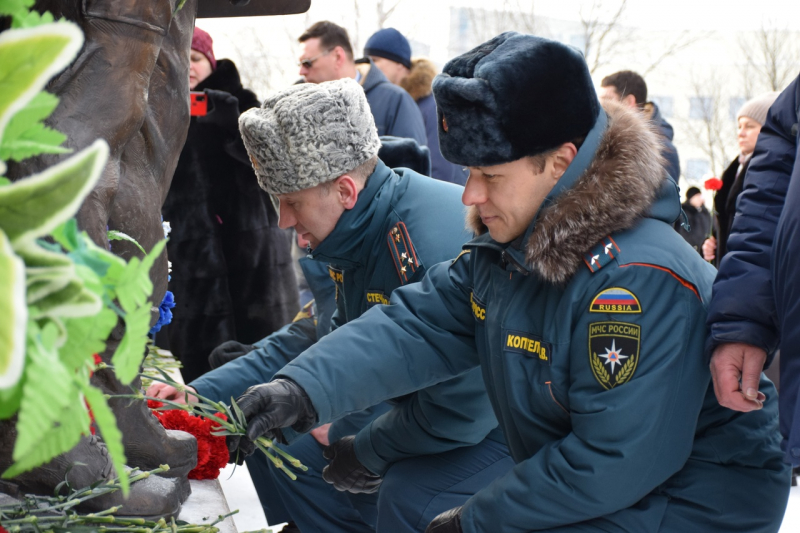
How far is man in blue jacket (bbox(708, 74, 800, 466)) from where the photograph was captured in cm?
158

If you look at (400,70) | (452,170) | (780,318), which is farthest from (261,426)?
(400,70)

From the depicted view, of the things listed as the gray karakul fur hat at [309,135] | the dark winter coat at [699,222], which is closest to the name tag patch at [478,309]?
the gray karakul fur hat at [309,135]

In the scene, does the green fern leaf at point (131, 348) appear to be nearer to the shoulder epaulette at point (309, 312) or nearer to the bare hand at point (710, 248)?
the shoulder epaulette at point (309, 312)

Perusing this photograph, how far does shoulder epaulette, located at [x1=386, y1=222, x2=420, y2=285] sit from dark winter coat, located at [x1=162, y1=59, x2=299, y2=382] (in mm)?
1637

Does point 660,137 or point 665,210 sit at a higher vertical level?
point 660,137

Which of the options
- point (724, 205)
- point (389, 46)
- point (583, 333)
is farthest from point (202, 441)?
point (389, 46)

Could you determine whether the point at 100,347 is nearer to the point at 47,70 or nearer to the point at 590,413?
the point at 47,70

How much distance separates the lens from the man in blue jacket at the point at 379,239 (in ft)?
7.17

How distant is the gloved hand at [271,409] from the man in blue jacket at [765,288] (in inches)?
30.7

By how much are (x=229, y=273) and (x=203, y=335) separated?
29 centimetres

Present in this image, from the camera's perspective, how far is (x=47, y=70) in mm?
538

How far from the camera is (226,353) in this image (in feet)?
10.3

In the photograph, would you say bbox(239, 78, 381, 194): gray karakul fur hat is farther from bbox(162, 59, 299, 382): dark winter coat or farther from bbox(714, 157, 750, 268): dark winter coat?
bbox(714, 157, 750, 268): dark winter coat

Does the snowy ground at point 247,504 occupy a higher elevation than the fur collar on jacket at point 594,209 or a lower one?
lower
